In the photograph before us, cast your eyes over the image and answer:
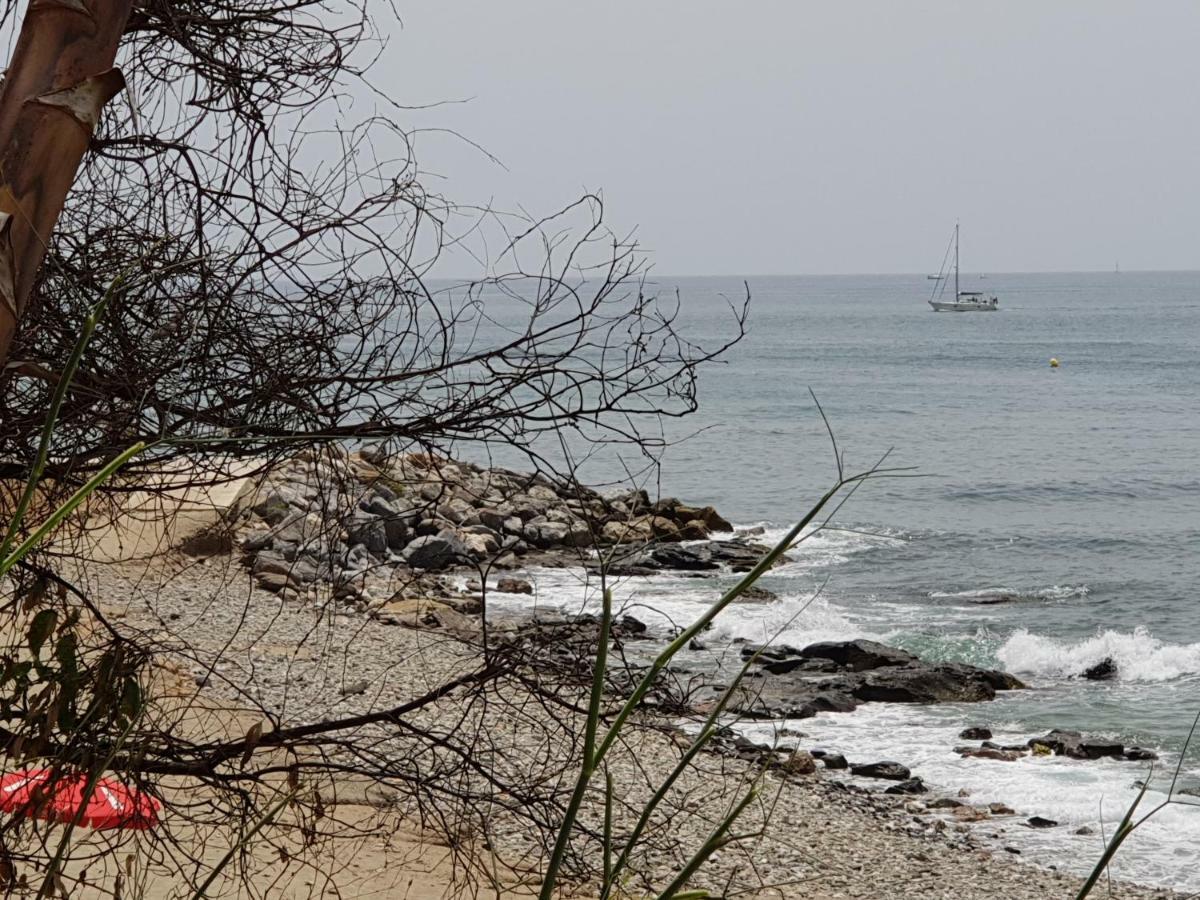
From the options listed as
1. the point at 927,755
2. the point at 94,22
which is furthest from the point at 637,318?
the point at 927,755

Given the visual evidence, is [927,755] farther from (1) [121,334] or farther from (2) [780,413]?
(2) [780,413]

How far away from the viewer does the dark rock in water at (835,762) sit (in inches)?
517

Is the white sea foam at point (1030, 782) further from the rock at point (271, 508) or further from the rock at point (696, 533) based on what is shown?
the rock at point (696, 533)

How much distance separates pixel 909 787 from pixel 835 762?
0.91m

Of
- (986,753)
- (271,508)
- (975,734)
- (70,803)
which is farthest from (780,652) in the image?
(70,803)

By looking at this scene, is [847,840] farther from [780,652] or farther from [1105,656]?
[1105,656]

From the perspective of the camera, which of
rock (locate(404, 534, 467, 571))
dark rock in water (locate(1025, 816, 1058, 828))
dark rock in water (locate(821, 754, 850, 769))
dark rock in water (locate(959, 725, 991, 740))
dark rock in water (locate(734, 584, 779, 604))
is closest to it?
dark rock in water (locate(1025, 816, 1058, 828))

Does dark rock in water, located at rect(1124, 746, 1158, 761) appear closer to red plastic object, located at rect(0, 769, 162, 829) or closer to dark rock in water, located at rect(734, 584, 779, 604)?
dark rock in water, located at rect(734, 584, 779, 604)

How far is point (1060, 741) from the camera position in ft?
45.5

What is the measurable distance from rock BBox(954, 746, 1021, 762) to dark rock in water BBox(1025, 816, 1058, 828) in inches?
65.1

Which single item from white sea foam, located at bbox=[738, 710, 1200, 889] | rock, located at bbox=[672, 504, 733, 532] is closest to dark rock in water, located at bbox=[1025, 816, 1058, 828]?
white sea foam, located at bbox=[738, 710, 1200, 889]

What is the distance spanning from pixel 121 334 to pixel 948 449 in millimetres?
Answer: 38049

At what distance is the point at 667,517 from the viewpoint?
2633 centimetres

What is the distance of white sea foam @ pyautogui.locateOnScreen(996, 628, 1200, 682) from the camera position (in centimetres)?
1722
